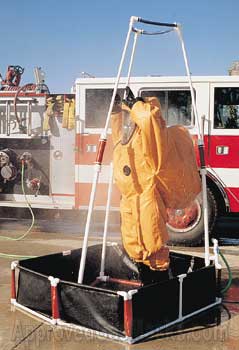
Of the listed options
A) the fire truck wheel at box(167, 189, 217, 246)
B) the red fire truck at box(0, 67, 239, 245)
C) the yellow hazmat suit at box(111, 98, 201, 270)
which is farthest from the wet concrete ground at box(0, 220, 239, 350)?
the red fire truck at box(0, 67, 239, 245)

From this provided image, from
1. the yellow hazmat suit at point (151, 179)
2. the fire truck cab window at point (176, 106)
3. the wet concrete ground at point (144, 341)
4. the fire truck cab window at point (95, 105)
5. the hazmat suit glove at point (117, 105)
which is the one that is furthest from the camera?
the fire truck cab window at point (95, 105)

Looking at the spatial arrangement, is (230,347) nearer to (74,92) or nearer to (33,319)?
(33,319)

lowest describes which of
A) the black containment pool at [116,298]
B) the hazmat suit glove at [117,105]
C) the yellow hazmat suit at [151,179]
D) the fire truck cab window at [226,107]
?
the black containment pool at [116,298]

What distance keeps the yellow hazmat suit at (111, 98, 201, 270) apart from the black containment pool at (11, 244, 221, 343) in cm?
33

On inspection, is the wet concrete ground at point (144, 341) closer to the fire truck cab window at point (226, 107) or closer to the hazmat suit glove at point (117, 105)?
the hazmat suit glove at point (117, 105)

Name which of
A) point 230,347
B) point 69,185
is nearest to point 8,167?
point 69,185

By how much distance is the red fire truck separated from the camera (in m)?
7.21

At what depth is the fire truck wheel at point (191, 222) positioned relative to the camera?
7.19m

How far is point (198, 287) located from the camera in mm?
4301

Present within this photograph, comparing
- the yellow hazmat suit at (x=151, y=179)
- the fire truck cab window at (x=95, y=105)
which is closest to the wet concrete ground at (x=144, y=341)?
the yellow hazmat suit at (x=151, y=179)

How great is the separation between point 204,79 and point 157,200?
383 cm

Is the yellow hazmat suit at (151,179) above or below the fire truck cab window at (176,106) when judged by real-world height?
below

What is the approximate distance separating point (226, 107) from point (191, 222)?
Result: 1.76m

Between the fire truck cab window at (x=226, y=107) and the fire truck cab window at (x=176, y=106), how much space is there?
39cm
